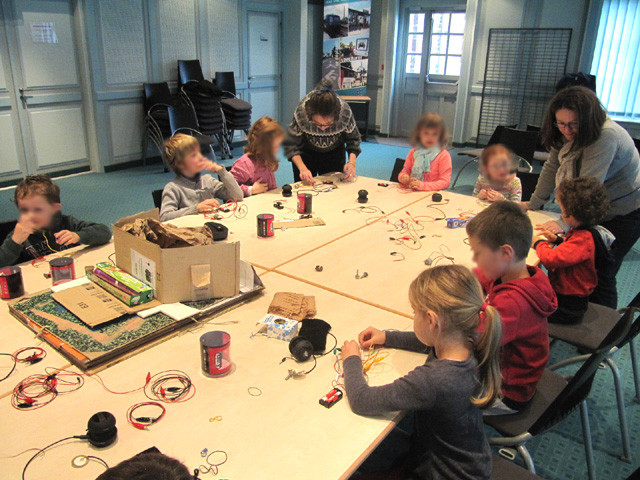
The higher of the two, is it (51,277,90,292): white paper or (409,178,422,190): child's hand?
(409,178,422,190): child's hand

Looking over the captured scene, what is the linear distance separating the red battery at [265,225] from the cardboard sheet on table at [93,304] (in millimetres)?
847

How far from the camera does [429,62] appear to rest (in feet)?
28.3

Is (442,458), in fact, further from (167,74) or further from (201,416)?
(167,74)

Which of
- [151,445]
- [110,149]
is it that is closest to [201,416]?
[151,445]

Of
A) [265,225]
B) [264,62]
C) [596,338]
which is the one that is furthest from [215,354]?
[264,62]

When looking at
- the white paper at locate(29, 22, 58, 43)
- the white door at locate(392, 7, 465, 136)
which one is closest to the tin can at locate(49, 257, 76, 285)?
the white paper at locate(29, 22, 58, 43)

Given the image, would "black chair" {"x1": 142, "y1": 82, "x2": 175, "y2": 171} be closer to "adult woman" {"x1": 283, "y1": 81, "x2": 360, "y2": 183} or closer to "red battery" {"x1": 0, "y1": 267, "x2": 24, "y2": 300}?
"adult woman" {"x1": 283, "y1": 81, "x2": 360, "y2": 183}

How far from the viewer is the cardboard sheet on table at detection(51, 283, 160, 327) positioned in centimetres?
166

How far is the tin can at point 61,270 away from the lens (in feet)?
6.33

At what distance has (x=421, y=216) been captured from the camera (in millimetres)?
3006

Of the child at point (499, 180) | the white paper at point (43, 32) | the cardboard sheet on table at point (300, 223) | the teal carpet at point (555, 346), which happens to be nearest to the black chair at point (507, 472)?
the teal carpet at point (555, 346)

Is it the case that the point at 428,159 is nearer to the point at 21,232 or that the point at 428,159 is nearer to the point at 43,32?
the point at 21,232

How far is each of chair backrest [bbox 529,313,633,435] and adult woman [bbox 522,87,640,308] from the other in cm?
112

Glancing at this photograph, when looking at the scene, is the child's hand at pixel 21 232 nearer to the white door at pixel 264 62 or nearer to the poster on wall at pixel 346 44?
the white door at pixel 264 62
